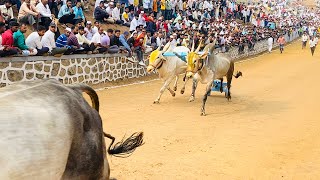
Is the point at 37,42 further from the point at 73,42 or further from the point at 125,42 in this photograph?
the point at 125,42

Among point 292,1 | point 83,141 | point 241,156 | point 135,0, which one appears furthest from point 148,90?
point 292,1

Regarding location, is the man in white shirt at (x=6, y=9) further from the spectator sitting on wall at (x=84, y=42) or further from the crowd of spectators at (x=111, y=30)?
the spectator sitting on wall at (x=84, y=42)

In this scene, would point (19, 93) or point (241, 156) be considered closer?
point (19, 93)

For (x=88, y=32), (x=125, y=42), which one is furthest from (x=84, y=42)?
(x=125, y=42)

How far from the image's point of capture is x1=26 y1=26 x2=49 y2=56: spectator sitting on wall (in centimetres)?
1286

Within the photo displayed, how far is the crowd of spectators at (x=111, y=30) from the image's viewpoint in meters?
13.1

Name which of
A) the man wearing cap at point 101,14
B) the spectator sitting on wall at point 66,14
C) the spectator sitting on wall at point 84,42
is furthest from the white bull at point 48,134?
the man wearing cap at point 101,14

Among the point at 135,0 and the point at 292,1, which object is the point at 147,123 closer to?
the point at 135,0

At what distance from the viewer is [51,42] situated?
44.2 ft

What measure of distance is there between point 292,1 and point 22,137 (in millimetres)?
114794

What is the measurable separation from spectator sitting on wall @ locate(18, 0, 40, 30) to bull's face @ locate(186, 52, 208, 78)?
5.82m

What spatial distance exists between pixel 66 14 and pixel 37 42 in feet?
13.5

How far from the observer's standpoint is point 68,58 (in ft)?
47.3

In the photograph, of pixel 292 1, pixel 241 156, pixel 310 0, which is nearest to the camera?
pixel 241 156
